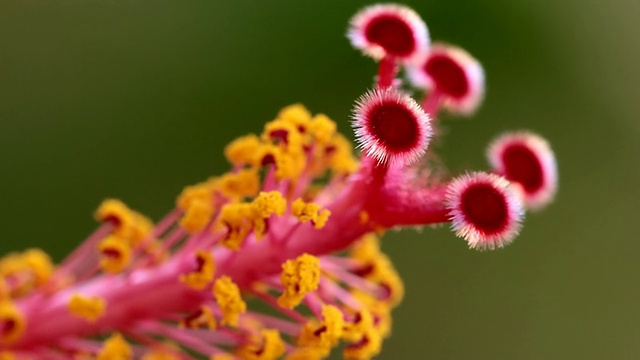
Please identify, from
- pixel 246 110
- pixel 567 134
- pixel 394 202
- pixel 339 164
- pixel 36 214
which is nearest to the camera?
pixel 394 202

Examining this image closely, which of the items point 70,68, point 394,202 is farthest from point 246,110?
point 394,202

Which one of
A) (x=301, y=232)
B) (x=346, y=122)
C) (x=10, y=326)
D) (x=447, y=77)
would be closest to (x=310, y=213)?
(x=301, y=232)

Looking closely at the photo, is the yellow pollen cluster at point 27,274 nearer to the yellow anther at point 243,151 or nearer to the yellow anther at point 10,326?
the yellow anther at point 10,326

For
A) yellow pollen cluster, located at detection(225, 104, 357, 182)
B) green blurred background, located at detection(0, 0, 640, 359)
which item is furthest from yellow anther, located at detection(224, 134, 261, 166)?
green blurred background, located at detection(0, 0, 640, 359)

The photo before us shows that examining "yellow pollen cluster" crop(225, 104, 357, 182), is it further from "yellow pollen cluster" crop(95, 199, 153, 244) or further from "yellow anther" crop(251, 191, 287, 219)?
"yellow pollen cluster" crop(95, 199, 153, 244)

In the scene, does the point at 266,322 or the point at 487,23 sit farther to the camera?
the point at 487,23

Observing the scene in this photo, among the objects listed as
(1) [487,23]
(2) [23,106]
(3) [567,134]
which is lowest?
(2) [23,106]

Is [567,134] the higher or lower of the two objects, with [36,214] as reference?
higher

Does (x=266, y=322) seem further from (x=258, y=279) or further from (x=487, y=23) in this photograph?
(x=487, y=23)
